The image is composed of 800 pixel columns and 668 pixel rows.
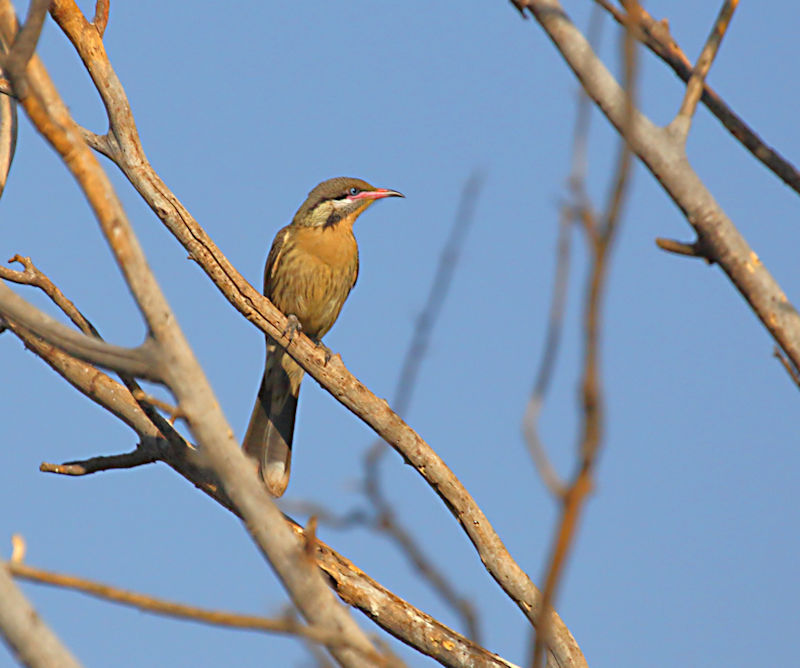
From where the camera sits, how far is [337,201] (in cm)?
801

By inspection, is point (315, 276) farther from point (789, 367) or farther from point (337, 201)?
point (789, 367)

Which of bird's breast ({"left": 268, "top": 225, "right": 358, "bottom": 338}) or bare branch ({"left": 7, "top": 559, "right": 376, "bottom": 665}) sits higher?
bird's breast ({"left": 268, "top": 225, "right": 358, "bottom": 338})

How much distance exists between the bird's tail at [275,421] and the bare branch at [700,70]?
4584mm

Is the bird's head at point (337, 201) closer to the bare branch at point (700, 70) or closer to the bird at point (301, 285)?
the bird at point (301, 285)

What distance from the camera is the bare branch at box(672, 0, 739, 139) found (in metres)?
2.42

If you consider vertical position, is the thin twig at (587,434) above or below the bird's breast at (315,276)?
below

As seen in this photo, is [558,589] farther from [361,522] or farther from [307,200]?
[307,200]

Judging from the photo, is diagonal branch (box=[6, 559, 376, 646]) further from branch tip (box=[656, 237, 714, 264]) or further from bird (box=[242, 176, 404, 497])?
bird (box=[242, 176, 404, 497])

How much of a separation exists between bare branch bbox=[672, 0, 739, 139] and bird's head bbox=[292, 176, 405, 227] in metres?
5.65

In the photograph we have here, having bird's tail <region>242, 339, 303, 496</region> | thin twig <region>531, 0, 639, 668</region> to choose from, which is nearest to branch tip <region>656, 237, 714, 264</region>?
thin twig <region>531, 0, 639, 668</region>

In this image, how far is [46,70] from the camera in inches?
93.1

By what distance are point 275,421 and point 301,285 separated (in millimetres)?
1103

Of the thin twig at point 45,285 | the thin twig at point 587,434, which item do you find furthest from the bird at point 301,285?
the thin twig at point 587,434

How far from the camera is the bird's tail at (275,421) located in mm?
6758
